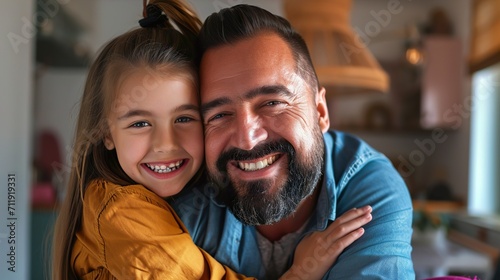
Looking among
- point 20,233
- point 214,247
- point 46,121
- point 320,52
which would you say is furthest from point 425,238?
point 46,121

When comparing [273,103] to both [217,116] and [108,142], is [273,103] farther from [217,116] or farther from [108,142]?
[108,142]

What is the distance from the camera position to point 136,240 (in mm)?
762

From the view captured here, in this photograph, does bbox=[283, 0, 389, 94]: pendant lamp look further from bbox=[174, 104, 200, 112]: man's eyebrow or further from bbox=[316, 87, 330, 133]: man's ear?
bbox=[174, 104, 200, 112]: man's eyebrow

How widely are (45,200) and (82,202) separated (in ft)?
7.20

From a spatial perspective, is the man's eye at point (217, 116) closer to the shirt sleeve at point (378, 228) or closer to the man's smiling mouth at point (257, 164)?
the man's smiling mouth at point (257, 164)

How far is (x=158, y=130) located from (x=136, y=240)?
17 centimetres

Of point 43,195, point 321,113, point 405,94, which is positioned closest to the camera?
point 321,113

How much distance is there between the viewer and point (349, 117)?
4.05m

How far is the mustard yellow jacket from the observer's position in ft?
2.46

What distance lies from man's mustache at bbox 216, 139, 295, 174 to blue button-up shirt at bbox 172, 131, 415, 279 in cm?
8

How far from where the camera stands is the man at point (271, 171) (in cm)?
81

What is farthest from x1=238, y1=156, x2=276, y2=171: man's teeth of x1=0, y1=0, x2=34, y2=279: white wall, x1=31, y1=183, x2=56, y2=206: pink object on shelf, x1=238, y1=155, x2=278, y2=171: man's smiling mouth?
x1=31, y1=183, x2=56, y2=206: pink object on shelf

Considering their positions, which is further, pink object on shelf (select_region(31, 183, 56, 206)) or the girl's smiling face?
pink object on shelf (select_region(31, 183, 56, 206))

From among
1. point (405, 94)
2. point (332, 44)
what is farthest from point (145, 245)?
point (405, 94)
